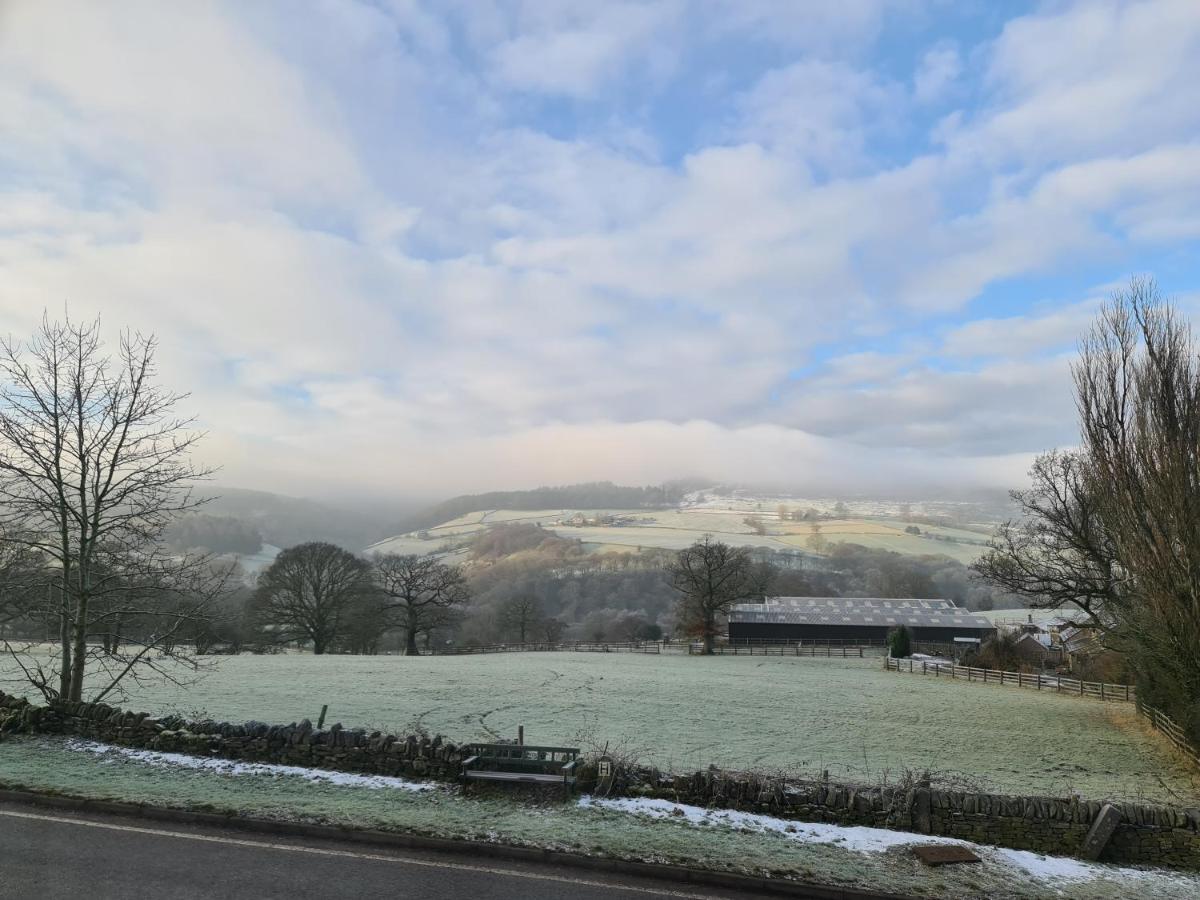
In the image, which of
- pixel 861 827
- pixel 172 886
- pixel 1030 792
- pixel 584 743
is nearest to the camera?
pixel 172 886

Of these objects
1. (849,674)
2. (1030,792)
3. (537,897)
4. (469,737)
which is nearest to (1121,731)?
(1030,792)

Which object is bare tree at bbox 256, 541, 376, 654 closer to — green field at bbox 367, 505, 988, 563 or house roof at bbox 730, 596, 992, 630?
house roof at bbox 730, 596, 992, 630

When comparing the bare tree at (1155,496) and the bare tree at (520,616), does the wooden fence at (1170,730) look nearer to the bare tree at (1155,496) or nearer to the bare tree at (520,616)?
the bare tree at (1155,496)

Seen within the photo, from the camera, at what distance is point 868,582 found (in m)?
139

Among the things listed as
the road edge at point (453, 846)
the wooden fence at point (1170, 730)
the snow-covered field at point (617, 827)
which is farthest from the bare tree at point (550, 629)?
the road edge at point (453, 846)

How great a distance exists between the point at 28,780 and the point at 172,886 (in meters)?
5.47

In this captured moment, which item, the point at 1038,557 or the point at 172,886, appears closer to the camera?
the point at 172,886

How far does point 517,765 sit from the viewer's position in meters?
12.4

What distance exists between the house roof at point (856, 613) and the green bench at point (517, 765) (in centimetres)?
7096

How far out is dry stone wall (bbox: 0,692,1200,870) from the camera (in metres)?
10.6

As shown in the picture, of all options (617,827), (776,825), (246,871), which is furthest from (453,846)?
(776,825)

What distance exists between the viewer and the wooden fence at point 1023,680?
123 ft

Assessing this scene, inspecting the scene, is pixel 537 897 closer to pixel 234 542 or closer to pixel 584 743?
pixel 584 743

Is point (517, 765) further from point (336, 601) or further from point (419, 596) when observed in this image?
point (419, 596)
